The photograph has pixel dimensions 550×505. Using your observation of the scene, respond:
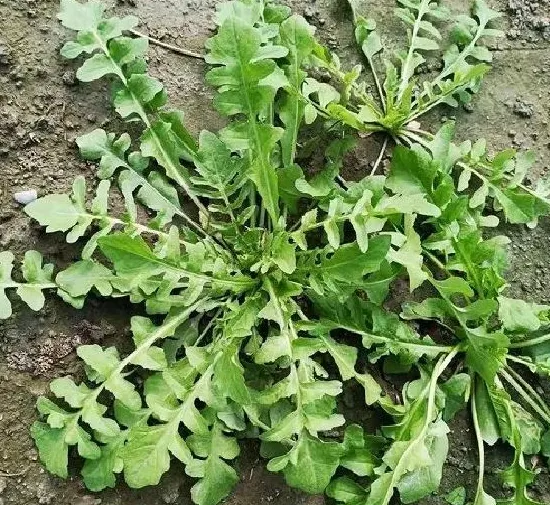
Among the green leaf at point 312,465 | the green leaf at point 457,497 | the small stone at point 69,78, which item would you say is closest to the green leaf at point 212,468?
the green leaf at point 312,465

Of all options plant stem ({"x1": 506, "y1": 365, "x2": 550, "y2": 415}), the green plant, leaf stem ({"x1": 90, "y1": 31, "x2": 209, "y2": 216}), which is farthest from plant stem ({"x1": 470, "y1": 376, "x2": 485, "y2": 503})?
leaf stem ({"x1": 90, "y1": 31, "x2": 209, "y2": 216})

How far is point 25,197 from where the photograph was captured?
1.68 metres

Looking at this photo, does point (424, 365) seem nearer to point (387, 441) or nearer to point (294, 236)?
point (387, 441)

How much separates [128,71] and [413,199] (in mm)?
665

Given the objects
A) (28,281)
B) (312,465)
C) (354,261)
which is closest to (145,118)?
(28,281)

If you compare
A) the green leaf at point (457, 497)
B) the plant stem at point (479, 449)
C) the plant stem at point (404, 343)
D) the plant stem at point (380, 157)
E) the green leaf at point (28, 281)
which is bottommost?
the green leaf at point (457, 497)

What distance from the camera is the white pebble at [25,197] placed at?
1.68 metres

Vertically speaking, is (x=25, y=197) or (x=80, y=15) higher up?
(x=80, y=15)

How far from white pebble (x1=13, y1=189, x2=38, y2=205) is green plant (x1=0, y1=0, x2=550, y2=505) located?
73 millimetres

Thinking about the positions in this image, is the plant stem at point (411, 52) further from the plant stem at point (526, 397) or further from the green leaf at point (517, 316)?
the plant stem at point (526, 397)

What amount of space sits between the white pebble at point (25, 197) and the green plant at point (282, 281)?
0.07 m

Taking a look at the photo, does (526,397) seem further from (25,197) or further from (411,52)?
(25,197)

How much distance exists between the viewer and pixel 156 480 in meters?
1.53

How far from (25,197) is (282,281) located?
0.57 meters
